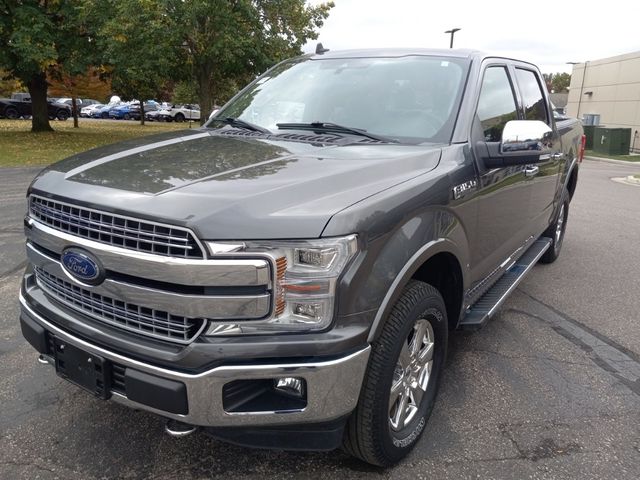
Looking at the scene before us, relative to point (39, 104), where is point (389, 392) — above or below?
below

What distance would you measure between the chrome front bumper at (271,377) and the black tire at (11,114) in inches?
1677

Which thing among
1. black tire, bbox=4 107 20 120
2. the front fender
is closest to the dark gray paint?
the front fender

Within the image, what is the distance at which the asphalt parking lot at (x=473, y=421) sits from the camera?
2.56 m

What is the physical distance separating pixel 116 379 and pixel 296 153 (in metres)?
1.30

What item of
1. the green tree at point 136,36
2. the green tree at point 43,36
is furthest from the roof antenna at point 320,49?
the green tree at point 43,36

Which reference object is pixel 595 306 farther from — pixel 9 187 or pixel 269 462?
pixel 9 187

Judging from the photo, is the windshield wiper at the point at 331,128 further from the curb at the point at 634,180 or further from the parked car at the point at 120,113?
the parked car at the point at 120,113

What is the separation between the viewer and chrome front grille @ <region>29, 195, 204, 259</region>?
6.35 ft

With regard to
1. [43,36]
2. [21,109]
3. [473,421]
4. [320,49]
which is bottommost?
[21,109]

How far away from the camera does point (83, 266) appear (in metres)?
2.18

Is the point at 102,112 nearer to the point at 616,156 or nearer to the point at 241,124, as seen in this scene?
the point at 616,156

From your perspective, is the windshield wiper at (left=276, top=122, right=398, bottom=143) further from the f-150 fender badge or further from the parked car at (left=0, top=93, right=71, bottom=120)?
the parked car at (left=0, top=93, right=71, bottom=120)

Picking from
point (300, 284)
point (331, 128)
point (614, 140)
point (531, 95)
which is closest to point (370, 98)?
point (331, 128)

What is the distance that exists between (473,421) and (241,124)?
2221 millimetres
